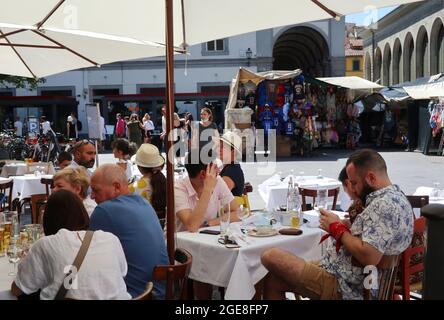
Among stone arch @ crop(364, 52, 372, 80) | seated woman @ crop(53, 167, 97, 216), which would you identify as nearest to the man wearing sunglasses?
seated woman @ crop(53, 167, 97, 216)

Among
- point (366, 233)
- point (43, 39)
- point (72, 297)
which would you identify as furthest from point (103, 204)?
point (43, 39)

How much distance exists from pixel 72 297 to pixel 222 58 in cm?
2922

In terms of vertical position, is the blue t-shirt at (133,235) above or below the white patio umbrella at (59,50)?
below

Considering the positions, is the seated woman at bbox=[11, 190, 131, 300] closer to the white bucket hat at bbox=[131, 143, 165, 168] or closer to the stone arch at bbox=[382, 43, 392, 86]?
the white bucket hat at bbox=[131, 143, 165, 168]

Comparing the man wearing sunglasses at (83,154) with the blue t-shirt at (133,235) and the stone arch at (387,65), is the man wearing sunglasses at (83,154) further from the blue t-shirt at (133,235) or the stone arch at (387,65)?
the stone arch at (387,65)

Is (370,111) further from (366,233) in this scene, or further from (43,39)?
(366,233)

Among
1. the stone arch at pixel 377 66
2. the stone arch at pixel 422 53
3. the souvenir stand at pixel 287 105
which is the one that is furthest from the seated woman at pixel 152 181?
the stone arch at pixel 377 66

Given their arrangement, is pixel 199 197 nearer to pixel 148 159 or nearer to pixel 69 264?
pixel 148 159

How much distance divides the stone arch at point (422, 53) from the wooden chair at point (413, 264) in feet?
96.6

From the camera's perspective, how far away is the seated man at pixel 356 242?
3008 mm

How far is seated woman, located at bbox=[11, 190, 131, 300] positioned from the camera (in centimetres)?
237

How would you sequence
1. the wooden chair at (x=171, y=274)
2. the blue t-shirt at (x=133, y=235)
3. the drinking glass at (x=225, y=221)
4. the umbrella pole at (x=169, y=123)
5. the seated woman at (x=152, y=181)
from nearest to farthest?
1. the wooden chair at (x=171, y=274)
2. the blue t-shirt at (x=133, y=235)
3. the umbrella pole at (x=169, y=123)
4. the drinking glass at (x=225, y=221)
5. the seated woman at (x=152, y=181)

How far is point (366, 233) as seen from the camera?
302 cm

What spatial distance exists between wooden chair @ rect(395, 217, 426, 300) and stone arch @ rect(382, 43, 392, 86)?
1511 inches
